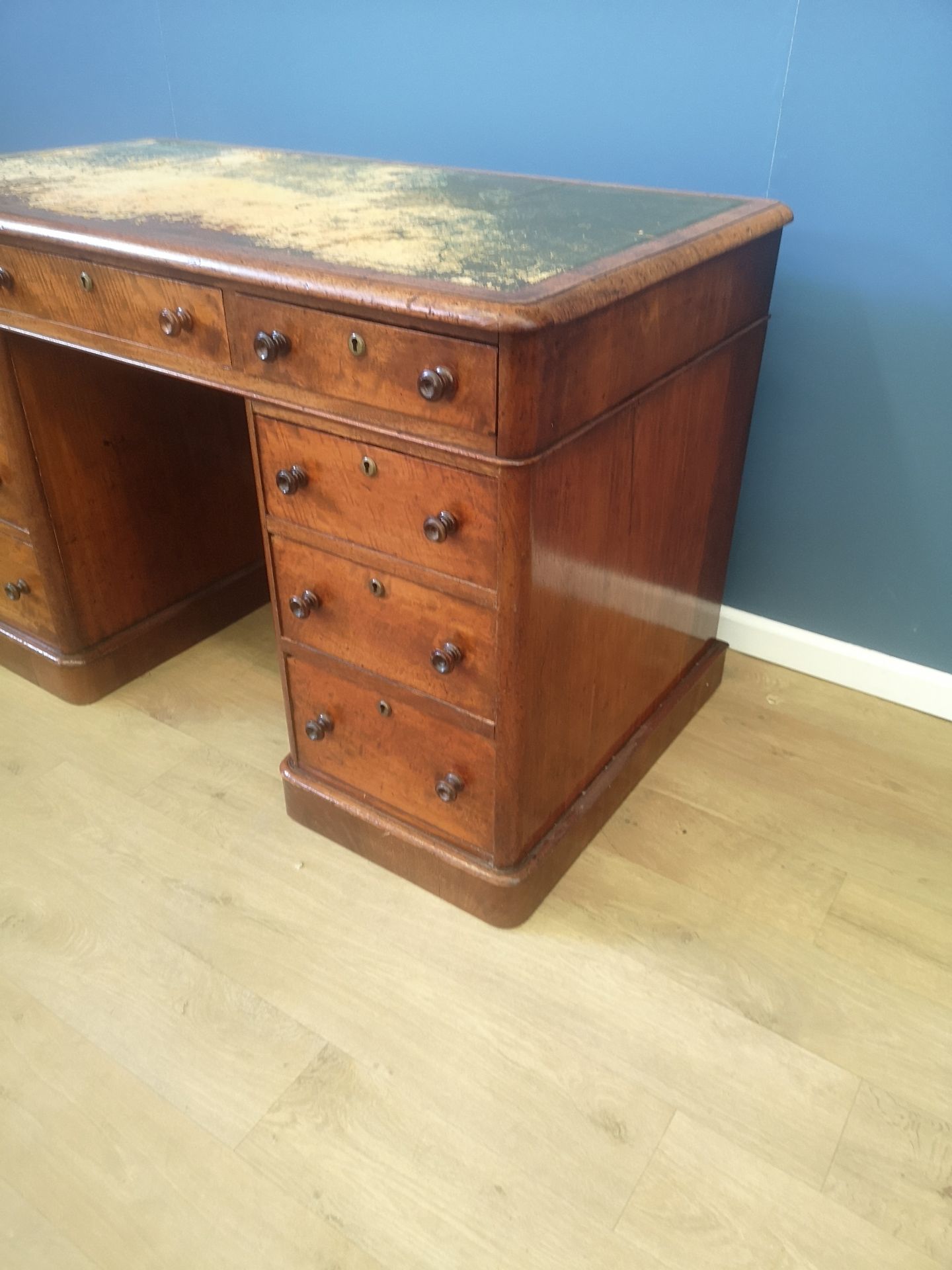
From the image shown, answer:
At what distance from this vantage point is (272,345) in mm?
1013

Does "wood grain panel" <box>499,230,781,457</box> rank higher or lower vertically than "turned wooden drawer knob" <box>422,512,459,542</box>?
higher

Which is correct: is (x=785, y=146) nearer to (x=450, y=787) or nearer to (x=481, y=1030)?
(x=450, y=787)

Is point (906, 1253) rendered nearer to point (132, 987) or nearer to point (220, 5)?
point (132, 987)

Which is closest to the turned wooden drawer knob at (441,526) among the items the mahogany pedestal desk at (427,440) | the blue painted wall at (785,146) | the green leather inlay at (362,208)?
the mahogany pedestal desk at (427,440)

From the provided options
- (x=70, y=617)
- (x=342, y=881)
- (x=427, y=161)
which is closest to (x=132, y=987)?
(x=342, y=881)

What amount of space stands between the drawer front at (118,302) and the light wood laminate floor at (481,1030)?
2.27 ft

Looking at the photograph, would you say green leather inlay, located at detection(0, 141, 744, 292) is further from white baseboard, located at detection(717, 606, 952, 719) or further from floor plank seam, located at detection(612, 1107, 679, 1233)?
floor plank seam, located at detection(612, 1107, 679, 1233)

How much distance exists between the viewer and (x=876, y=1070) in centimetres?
107

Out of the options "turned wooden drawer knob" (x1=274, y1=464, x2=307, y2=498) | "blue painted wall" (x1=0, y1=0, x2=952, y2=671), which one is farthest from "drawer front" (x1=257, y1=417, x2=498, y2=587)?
"blue painted wall" (x1=0, y1=0, x2=952, y2=671)

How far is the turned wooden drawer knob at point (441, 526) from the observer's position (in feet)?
3.25

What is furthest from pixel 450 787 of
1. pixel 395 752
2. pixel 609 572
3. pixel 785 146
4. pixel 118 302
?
pixel 785 146

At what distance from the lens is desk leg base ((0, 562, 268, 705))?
1660mm

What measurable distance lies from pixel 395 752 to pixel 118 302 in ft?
2.17

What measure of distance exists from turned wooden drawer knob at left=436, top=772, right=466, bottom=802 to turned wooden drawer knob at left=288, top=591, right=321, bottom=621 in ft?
0.89
